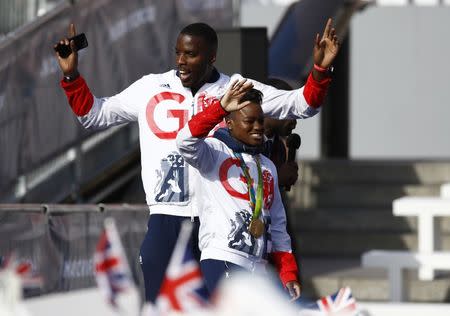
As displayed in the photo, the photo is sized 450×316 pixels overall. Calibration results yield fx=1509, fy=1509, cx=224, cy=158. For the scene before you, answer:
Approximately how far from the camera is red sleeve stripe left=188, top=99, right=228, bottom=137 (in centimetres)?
563

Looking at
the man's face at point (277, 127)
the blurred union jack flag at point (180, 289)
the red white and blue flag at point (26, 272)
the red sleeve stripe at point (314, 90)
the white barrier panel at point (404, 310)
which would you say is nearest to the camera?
the blurred union jack flag at point (180, 289)

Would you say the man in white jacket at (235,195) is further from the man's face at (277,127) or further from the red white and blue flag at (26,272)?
the red white and blue flag at (26,272)

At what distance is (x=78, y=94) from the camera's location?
6316 millimetres

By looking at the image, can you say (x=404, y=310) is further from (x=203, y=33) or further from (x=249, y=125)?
(x=249, y=125)

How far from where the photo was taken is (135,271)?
8875mm

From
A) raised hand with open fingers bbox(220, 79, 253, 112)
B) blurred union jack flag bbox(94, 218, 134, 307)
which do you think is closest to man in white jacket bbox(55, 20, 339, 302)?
raised hand with open fingers bbox(220, 79, 253, 112)

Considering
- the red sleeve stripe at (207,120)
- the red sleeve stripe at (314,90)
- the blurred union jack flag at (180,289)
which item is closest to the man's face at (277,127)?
the red sleeve stripe at (314,90)

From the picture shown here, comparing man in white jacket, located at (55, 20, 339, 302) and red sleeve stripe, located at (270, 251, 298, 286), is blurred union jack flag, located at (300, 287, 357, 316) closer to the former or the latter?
red sleeve stripe, located at (270, 251, 298, 286)

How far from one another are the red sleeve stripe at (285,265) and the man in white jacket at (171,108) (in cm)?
36

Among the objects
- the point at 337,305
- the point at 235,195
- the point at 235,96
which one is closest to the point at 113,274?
the point at 235,96

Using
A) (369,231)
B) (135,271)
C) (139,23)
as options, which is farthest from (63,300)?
(369,231)

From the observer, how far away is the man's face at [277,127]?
6.99m

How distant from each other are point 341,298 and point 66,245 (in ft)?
7.04

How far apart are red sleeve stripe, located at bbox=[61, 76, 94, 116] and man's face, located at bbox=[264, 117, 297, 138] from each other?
100 centimetres
